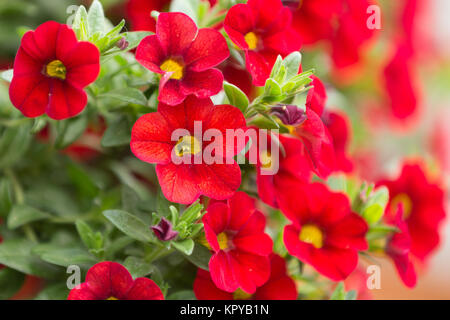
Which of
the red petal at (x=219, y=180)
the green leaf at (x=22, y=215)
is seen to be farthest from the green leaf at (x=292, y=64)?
the green leaf at (x=22, y=215)

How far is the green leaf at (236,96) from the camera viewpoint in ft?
1.80

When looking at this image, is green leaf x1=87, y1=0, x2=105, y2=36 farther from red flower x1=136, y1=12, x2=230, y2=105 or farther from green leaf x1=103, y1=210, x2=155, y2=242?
green leaf x1=103, y1=210, x2=155, y2=242

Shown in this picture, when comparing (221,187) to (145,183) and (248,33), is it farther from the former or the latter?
(145,183)

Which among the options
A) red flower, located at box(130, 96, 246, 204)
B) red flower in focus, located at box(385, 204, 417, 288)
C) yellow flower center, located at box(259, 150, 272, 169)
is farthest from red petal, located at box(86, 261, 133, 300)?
red flower in focus, located at box(385, 204, 417, 288)

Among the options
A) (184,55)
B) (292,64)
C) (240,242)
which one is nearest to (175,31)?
(184,55)

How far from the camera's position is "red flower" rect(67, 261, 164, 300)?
0.51 metres

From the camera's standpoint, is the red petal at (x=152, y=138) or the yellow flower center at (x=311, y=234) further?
the yellow flower center at (x=311, y=234)

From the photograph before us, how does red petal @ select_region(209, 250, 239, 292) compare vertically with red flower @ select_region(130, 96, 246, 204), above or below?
below

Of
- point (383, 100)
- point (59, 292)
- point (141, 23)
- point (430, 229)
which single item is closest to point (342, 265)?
point (430, 229)

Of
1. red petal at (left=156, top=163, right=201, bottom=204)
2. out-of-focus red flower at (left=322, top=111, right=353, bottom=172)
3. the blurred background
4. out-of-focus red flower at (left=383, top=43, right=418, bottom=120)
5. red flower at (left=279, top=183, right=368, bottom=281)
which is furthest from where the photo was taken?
out-of-focus red flower at (left=383, top=43, right=418, bottom=120)

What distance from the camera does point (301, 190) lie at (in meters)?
0.62

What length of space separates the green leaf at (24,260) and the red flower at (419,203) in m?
0.50

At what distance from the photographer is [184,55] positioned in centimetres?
54

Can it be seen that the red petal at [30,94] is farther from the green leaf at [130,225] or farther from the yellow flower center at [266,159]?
the yellow flower center at [266,159]
